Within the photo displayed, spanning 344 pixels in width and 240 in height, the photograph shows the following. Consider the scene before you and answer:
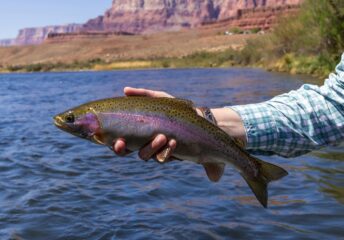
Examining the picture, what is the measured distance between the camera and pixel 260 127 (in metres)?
2.51

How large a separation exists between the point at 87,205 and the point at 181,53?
4905 inches

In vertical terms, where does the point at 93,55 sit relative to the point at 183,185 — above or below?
below

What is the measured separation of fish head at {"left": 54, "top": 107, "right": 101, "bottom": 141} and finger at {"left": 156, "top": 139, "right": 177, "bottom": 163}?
318 millimetres

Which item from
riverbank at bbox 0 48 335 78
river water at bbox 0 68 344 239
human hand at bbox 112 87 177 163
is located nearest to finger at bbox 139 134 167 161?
human hand at bbox 112 87 177 163

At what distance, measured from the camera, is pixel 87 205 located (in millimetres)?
6141

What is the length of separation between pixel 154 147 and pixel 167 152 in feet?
0.23

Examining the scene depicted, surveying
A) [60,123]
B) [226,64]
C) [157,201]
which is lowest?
[226,64]

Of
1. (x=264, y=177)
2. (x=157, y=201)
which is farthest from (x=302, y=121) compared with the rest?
(x=157, y=201)

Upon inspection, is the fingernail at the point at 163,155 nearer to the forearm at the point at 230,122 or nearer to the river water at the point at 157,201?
the forearm at the point at 230,122

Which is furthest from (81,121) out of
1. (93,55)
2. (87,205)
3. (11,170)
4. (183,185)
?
(93,55)

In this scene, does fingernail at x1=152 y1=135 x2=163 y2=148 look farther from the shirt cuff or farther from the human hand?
the shirt cuff

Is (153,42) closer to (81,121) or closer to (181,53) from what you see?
(181,53)

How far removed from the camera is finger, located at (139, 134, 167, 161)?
2363 millimetres

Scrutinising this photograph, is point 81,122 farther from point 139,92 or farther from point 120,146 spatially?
point 139,92
